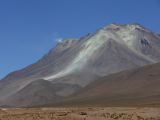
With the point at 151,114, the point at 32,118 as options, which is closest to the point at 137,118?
the point at 151,114

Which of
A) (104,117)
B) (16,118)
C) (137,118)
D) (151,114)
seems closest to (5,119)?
(16,118)

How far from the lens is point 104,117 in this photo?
172 ft

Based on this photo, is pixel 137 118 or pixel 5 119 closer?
pixel 5 119

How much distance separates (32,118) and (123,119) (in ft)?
29.5

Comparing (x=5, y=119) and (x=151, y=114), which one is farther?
(x=151, y=114)

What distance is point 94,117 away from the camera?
5122 centimetres

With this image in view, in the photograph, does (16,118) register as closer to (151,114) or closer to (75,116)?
(75,116)

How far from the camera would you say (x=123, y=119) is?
51.7m

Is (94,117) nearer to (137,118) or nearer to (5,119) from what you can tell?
(137,118)

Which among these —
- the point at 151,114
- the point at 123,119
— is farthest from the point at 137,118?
the point at 151,114

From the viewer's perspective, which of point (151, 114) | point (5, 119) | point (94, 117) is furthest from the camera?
point (151, 114)

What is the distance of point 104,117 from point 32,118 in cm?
760

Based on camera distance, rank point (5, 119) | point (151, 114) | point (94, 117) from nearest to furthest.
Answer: point (5, 119) → point (94, 117) → point (151, 114)

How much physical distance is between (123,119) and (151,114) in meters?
9.65
